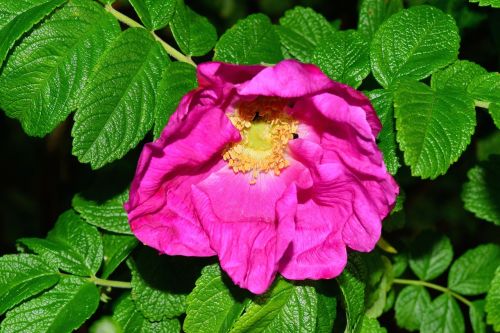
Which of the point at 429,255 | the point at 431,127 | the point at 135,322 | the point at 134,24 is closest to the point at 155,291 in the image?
the point at 135,322

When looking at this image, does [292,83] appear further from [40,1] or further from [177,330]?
[177,330]

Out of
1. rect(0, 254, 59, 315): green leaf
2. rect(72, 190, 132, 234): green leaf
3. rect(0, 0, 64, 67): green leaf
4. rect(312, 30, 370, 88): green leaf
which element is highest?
rect(0, 0, 64, 67): green leaf

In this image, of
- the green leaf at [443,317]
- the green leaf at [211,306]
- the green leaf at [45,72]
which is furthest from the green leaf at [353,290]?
the green leaf at [45,72]

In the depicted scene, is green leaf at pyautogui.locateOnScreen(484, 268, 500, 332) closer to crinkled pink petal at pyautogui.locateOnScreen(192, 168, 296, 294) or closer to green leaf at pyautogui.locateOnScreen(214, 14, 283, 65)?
crinkled pink petal at pyautogui.locateOnScreen(192, 168, 296, 294)

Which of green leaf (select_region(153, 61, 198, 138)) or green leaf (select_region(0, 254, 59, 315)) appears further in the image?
green leaf (select_region(0, 254, 59, 315))

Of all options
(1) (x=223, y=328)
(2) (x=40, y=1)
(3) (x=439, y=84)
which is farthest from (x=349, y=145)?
(2) (x=40, y=1)

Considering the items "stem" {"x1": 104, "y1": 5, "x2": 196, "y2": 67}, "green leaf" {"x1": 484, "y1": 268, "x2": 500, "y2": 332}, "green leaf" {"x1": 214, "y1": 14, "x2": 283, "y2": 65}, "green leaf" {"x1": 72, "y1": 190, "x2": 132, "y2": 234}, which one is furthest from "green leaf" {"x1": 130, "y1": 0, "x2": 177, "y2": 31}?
"green leaf" {"x1": 484, "y1": 268, "x2": 500, "y2": 332}
